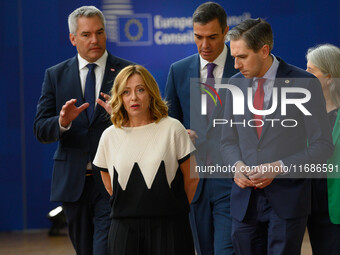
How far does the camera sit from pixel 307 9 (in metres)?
→ 7.56

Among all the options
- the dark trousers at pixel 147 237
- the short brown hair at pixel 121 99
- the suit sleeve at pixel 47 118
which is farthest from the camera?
the suit sleeve at pixel 47 118

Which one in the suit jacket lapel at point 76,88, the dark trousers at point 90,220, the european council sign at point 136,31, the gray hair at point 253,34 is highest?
the european council sign at point 136,31

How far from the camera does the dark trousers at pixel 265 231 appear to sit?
10.5 feet

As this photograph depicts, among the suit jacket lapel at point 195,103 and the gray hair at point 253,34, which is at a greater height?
the gray hair at point 253,34

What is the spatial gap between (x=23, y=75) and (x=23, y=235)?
6.52 ft

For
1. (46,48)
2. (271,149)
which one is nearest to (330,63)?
(271,149)

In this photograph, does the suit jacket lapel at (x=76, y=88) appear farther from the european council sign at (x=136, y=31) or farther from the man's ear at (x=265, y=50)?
the european council sign at (x=136, y=31)

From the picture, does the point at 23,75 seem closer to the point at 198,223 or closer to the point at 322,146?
the point at 198,223

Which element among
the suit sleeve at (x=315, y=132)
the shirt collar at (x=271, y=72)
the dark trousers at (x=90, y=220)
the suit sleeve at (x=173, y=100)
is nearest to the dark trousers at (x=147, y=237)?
the suit sleeve at (x=315, y=132)

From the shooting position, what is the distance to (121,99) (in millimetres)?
3186

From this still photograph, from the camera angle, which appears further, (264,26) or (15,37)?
(15,37)

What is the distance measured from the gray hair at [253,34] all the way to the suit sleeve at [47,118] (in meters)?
1.29

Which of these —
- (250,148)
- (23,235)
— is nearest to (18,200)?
(23,235)

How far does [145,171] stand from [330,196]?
1.17 metres
